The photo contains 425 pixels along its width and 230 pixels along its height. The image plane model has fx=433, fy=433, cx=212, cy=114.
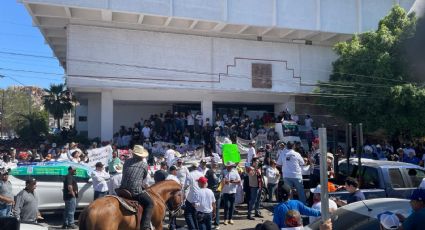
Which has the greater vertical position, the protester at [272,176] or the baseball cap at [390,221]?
the baseball cap at [390,221]

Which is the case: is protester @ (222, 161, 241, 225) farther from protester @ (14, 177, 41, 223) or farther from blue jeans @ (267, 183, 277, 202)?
protester @ (14, 177, 41, 223)

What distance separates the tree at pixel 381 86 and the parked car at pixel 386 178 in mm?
13329

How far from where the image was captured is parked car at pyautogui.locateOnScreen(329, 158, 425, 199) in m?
10.1

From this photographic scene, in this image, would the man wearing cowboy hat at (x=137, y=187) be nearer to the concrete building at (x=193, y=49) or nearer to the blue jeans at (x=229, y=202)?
the blue jeans at (x=229, y=202)

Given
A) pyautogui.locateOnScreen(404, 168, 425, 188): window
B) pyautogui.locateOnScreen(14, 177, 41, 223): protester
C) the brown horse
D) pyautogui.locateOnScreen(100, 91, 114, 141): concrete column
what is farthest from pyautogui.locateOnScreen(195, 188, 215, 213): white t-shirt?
pyautogui.locateOnScreen(100, 91, 114, 141): concrete column

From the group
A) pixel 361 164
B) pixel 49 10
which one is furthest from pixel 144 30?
pixel 361 164

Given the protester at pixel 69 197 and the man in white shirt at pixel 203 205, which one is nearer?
the man in white shirt at pixel 203 205

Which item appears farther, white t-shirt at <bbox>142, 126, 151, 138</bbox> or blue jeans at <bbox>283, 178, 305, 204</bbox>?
white t-shirt at <bbox>142, 126, 151, 138</bbox>

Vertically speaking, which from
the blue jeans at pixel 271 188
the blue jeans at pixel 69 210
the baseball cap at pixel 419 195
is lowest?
the blue jeans at pixel 69 210

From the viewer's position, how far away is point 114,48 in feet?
81.4

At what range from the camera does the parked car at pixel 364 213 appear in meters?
5.40

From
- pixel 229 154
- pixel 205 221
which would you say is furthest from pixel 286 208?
pixel 229 154

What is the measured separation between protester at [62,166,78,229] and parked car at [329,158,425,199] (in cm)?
684

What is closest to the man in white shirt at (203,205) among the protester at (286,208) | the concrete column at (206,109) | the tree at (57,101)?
the protester at (286,208)
